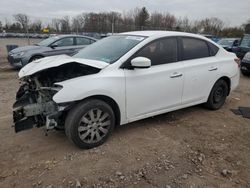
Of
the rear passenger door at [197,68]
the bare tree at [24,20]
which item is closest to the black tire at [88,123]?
the rear passenger door at [197,68]

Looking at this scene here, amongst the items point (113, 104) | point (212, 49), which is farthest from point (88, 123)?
point (212, 49)

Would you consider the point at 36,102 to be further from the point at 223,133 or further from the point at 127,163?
the point at 223,133

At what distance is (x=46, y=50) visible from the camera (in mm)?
8906

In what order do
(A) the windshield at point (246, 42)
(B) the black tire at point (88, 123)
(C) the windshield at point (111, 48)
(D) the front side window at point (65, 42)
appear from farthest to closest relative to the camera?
(A) the windshield at point (246, 42) → (D) the front side window at point (65, 42) → (C) the windshield at point (111, 48) → (B) the black tire at point (88, 123)

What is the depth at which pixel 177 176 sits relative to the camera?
9.47 ft

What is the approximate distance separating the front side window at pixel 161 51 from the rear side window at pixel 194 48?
26 centimetres

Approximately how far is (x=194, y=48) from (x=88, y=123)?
2511 mm

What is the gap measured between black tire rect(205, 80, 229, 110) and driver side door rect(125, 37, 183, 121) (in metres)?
1.06

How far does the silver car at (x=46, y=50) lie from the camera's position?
8.72m

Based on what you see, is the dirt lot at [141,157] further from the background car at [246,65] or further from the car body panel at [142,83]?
the background car at [246,65]

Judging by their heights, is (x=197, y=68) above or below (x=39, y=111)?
above

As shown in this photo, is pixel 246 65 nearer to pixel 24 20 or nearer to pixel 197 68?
pixel 197 68

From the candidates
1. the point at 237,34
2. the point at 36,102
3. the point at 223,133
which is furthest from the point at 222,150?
the point at 237,34

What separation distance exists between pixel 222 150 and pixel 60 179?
2.31 metres
